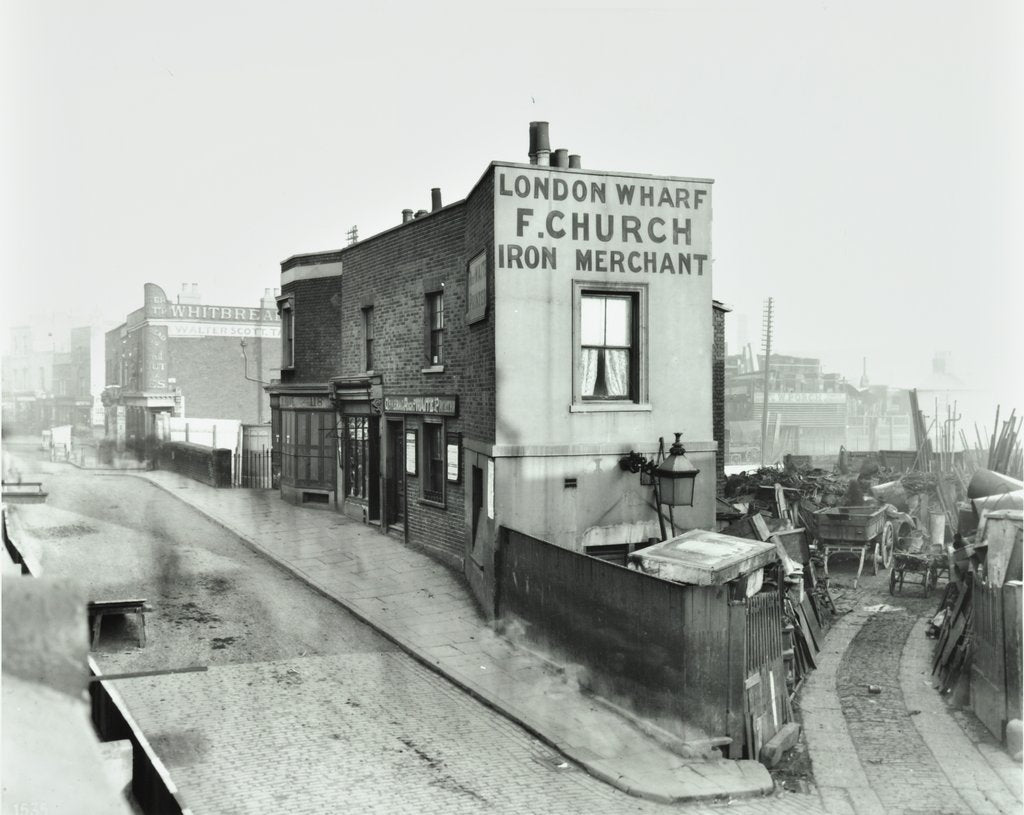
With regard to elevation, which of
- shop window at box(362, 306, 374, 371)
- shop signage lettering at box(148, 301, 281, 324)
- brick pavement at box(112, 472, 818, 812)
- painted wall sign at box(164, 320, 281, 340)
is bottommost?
brick pavement at box(112, 472, 818, 812)

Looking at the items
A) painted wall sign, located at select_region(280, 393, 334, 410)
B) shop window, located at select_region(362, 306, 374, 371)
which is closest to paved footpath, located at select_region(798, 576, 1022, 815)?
shop window, located at select_region(362, 306, 374, 371)

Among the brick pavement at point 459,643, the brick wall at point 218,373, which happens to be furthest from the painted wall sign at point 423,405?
the brick wall at point 218,373

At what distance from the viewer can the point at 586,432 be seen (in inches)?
518

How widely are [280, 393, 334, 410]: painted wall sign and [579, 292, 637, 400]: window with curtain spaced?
10230 millimetres

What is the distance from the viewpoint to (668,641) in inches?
340

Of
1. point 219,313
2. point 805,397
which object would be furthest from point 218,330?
point 805,397

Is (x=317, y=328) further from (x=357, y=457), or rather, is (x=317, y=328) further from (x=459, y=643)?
(x=459, y=643)

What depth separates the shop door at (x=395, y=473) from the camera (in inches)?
728

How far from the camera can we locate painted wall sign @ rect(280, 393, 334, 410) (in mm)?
22000

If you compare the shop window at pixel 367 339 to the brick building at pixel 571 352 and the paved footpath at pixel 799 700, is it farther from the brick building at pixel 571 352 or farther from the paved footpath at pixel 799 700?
the paved footpath at pixel 799 700

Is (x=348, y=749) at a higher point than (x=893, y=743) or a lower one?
higher

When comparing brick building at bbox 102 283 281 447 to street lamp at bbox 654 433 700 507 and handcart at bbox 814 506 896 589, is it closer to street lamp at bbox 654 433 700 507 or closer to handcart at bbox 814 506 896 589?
street lamp at bbox 654 433 700 507

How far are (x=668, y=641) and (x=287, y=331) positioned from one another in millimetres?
17398

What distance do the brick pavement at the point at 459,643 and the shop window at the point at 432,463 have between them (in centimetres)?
124
